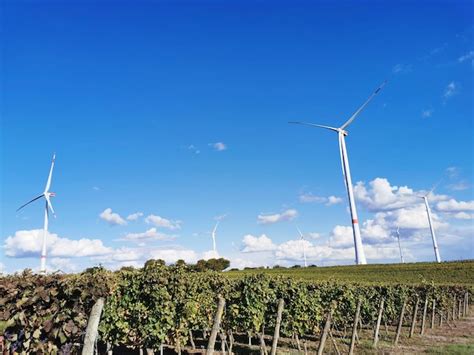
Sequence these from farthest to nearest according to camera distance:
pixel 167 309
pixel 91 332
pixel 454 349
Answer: pixel 454 349
pixel 167 309
pixel 91 332

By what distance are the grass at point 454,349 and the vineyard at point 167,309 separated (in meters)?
3.45

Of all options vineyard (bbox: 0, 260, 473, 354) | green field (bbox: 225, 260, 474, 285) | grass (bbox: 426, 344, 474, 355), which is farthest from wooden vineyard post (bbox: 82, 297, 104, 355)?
green field (bbox: 225, 260, 474, 285)

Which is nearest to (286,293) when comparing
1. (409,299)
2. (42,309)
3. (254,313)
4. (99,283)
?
(254,313)

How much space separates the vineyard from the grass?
11.3 feet

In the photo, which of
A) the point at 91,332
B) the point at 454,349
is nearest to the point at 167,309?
the point at 91,332

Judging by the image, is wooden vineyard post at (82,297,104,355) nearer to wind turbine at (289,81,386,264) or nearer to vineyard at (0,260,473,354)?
vineyard at (0,260,473,354)

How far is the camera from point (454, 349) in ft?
54.6

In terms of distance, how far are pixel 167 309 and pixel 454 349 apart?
12.1 m

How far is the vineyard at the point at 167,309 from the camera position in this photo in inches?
313

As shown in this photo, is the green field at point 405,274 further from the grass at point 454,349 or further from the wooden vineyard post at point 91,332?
the wooden vineyard post at point 91,332

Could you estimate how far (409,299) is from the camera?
2684cm

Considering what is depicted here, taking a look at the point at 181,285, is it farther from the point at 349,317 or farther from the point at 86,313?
the point at 349,317

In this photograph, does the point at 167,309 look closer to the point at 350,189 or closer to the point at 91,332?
the point at 91,332

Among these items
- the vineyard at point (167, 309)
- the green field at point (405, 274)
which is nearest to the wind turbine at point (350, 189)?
the green field at point (405, 274)
